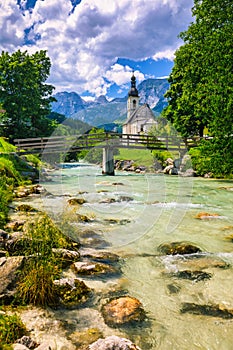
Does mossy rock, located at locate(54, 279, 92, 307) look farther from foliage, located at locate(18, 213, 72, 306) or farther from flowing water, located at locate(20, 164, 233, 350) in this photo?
flowing water, located at locate(20, 164, 233, 350)

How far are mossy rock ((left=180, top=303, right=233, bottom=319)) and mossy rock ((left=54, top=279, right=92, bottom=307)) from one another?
5.57 feet

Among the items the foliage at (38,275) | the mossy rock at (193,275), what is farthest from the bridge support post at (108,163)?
the foliage at (38,275)

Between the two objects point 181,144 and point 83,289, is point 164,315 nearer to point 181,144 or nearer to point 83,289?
point 83,289

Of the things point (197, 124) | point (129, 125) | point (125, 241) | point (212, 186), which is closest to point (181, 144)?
point (197, 124)

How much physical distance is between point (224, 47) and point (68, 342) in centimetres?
Result: 1442

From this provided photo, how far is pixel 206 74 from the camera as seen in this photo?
48.3ft

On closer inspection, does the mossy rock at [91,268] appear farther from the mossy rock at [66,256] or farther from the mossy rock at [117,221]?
the mossy rock at [117,221]

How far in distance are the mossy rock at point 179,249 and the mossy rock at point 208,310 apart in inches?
93.1

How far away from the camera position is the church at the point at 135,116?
303 ft

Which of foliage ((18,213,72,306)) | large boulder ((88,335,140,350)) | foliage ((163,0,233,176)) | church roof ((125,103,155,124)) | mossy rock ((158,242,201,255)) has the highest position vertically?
church roof ((125,103,155,124))

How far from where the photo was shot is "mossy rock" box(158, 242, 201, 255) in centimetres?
743

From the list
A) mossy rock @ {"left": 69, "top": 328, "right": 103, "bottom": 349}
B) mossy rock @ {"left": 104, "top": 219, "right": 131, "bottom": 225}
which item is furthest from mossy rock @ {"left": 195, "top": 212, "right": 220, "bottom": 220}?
mossy rock @ {"left": 69, "top": 328, "right": 103, "bottom": 349}

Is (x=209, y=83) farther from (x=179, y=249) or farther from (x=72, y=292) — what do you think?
(x=72, y=292)

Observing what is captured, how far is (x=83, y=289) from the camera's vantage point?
539cm
